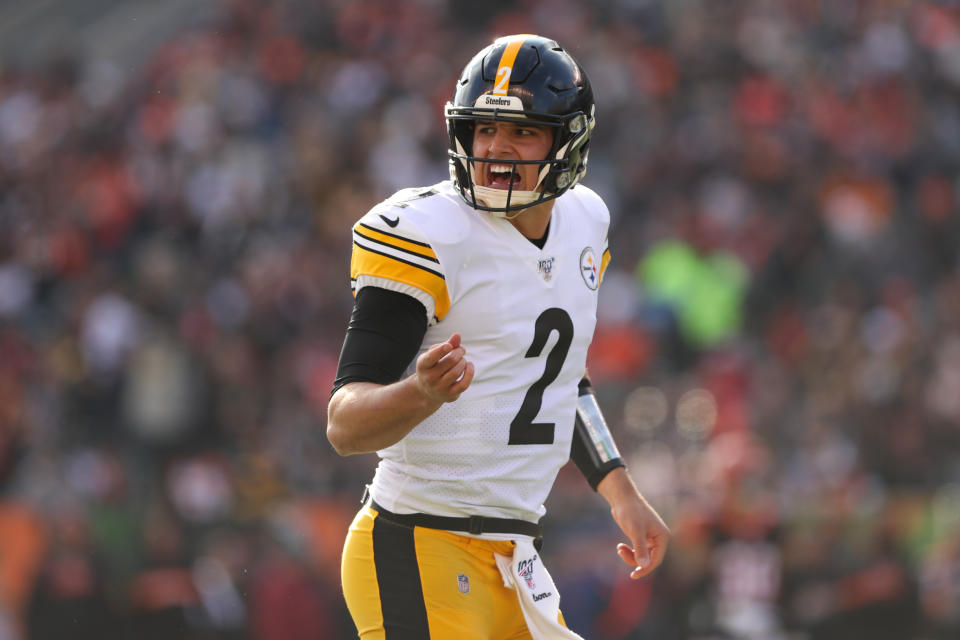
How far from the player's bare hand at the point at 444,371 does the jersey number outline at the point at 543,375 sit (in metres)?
0.61

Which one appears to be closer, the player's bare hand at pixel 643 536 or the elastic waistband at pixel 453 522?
the elastic waistband at pixel 453 522

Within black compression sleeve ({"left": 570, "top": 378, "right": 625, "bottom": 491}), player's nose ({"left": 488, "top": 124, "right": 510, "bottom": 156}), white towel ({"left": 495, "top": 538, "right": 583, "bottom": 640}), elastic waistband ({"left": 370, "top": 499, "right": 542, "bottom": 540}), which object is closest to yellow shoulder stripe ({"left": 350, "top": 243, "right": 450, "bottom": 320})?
player's nose ({"left": 488, "top": 124, "right": 510, "bottom": 156})

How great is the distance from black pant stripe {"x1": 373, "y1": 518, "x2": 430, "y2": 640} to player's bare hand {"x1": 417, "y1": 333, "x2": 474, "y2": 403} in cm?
66

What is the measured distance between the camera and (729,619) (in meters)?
7.77

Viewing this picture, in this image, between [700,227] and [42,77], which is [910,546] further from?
[42,77]

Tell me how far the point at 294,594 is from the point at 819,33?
24.2ft

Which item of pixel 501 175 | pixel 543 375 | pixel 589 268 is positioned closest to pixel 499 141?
pixel 501 175

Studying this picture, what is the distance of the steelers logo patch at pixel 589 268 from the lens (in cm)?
346

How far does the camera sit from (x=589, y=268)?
3.50 meters

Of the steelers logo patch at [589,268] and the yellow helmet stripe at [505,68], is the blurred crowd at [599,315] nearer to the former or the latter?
the steelers logo patch at [589,268]

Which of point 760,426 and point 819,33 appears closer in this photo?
point 760,426

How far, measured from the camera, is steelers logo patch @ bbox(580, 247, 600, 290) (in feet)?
11.4

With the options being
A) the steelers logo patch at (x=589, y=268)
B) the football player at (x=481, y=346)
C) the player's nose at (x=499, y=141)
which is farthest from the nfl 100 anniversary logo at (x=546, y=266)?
the player's nose at (x=499, y=141)

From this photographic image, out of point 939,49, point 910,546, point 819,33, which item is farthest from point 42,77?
point 910,546
